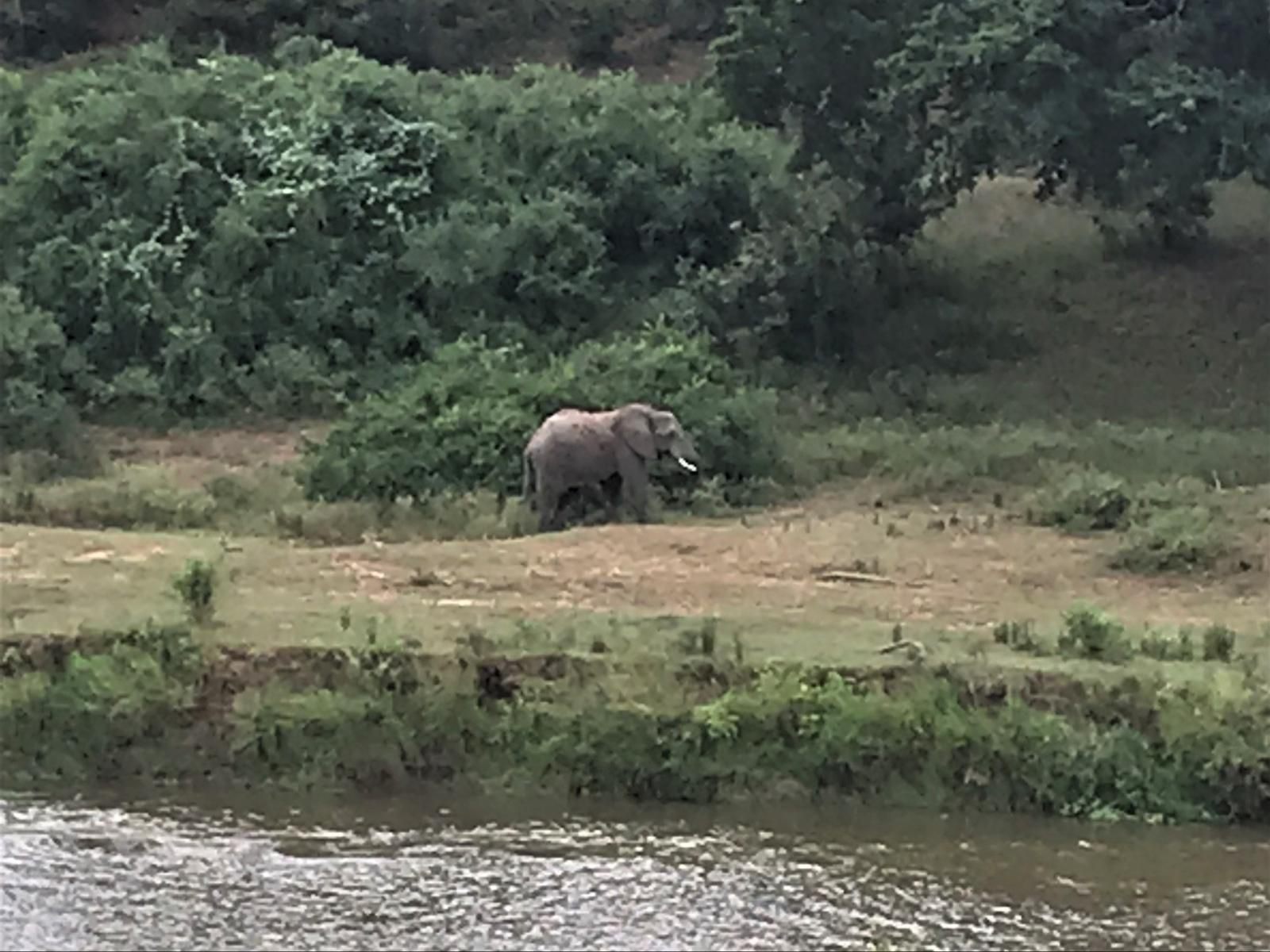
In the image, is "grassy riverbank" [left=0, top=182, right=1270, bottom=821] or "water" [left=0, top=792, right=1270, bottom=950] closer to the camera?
"water" [left=0, top=792, right=1270, bottom=950]

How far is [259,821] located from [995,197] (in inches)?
674

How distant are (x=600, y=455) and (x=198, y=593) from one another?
4.53 metres

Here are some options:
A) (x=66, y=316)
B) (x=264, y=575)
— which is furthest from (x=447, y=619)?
(x=66, y=316)

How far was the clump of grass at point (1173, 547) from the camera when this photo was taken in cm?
1414

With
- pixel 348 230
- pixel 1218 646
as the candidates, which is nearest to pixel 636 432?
pixel 1218 646

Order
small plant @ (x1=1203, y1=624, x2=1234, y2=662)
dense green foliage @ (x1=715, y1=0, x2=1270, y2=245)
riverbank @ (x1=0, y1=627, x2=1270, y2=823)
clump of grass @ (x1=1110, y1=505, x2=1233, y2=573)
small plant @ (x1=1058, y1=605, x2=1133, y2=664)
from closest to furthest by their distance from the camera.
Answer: riverbank @ (x1=0, y1=627, x2=1270, y2=823), small plant @ (x1=1058, y1=605, x2=1133, y2=664), small plant @ (x1=1203, y1=624, x2=1234, y2=662), clump of grass @ (x1=1110, y1=505, x2=1233, y2=573), dense green foliage @ (x1=715, y1=0, x2=1270, y2=245)

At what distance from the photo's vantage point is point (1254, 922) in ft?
28.1

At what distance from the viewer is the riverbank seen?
33.6 ft

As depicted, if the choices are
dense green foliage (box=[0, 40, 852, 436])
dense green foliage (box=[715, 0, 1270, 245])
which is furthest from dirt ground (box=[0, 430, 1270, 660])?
dense green foliage (box=[0, 40, 852, 436])

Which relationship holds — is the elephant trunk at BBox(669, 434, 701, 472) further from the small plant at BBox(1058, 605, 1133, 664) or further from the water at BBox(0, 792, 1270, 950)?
the water at BBox(0, 792, 1270, 950)

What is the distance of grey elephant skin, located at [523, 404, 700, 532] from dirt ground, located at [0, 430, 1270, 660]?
0.44 meters

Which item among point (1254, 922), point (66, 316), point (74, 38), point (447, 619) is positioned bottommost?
point (1254, 922)

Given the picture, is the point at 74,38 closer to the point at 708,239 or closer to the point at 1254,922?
the point at 708,239

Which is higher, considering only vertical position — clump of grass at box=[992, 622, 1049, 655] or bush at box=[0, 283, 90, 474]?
bush at box=[0, 283, 90, 474]
